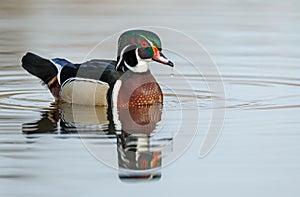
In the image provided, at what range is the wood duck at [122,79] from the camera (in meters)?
10.2

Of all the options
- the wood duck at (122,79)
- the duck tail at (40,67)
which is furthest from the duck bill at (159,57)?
the duck tail at (40,67)

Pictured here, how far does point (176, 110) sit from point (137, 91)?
492mm

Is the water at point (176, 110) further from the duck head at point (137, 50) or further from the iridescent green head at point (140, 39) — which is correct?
the iridescent green head at point (140, 39)

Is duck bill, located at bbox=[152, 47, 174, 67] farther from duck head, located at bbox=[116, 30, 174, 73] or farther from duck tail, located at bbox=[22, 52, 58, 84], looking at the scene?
duck tail, located at bbox=[22, 52, 58, 84]

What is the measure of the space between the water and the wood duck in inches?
7.6

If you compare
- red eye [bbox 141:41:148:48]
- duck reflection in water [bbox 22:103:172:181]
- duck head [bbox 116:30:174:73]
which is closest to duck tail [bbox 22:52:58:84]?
duck reflection in water [bbox 22:103:172:181]

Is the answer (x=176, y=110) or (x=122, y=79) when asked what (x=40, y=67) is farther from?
(x=176, y=110)

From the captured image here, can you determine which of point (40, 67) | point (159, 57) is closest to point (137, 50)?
point (159, 57)

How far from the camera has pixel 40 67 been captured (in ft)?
36.5

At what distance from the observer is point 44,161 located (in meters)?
7.68

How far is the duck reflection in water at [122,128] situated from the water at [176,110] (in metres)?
0.03

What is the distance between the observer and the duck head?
10.3 meters

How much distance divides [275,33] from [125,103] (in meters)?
5.59

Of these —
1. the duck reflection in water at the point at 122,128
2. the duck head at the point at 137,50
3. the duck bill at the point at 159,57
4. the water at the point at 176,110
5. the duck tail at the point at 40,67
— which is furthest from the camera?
the duck tail at the point at 40,67
